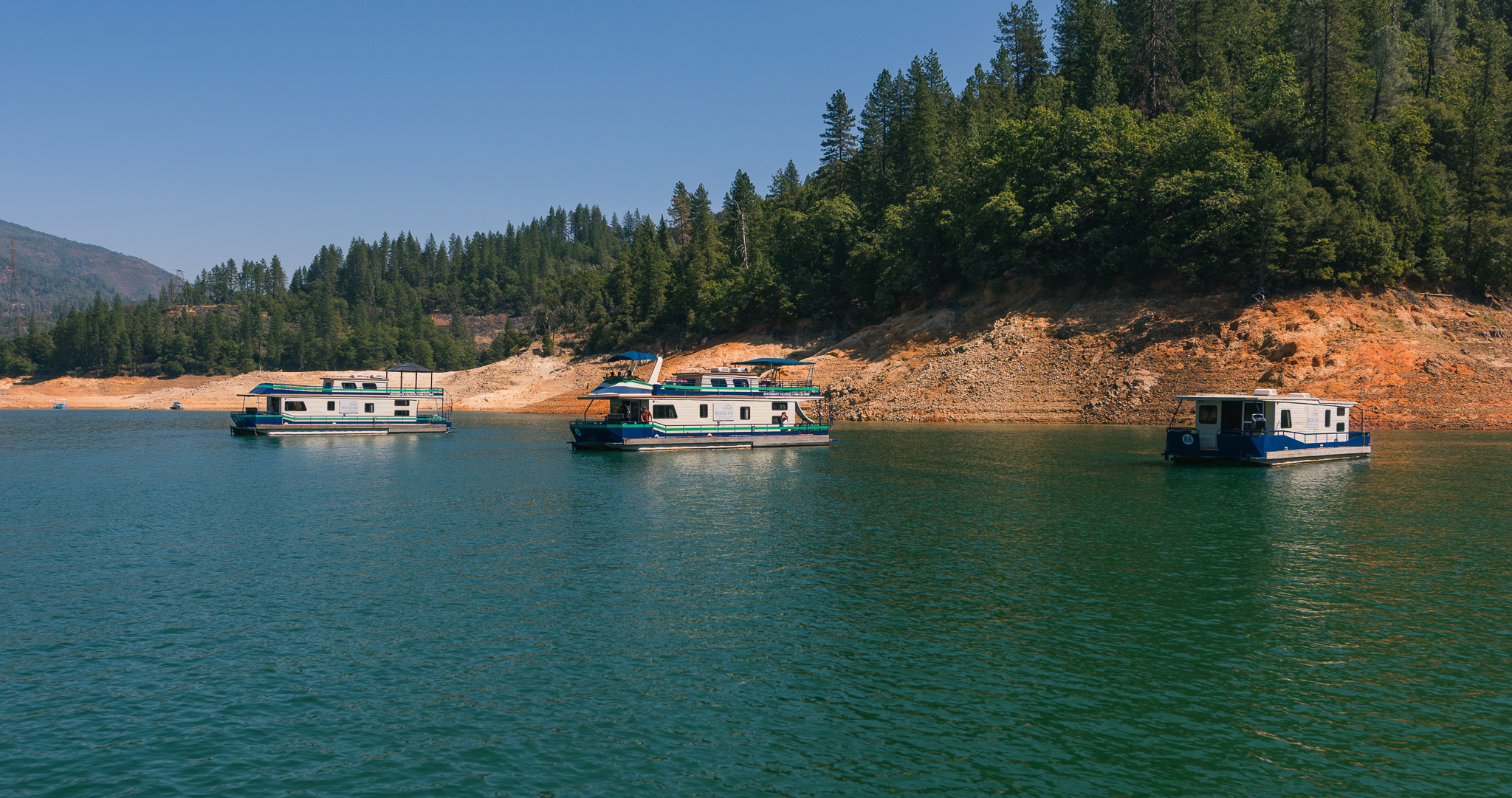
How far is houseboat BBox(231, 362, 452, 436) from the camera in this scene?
275 feet

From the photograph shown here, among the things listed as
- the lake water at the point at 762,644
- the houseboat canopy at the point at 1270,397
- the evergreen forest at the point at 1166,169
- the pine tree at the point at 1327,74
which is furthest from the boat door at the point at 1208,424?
the pine tree at the point at 1327,74

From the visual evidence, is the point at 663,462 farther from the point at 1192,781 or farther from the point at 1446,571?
the point at 1192,781

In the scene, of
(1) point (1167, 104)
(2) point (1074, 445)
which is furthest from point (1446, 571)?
(1) point (1167, 104)

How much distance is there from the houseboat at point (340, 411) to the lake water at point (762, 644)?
41705mm

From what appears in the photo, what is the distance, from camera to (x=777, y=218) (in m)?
160

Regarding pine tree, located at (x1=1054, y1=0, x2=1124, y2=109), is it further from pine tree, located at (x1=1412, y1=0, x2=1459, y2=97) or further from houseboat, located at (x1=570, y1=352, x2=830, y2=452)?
houseboat, located at (x1=570, y1=352, x2=830, y2=452)

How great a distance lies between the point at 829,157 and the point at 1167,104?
59427mm

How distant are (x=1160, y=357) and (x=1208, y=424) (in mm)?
33341

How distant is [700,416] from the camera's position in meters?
68.9

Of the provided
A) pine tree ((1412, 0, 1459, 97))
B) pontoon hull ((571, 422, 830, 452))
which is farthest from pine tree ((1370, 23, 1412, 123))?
pontoon hull ((571, 422, 830, 452))

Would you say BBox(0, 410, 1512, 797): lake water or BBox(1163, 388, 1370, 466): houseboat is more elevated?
BBox(1163, 388, 1370, 466): houseboat

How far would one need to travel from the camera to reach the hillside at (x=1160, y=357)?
78.8 meters

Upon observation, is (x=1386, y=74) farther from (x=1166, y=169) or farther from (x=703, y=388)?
(x=703, y=388)

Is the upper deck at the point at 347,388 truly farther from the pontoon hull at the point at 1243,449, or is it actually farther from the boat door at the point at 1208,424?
the boat door at the point at 1208,424
